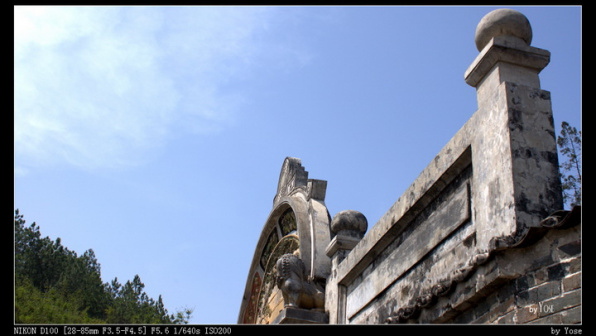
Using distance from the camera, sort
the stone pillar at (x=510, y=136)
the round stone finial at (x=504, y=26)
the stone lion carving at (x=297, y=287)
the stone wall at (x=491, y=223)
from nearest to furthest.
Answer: the stone wall at (x=491, y=223)
the stone pillar at (x=510, y=136)
the round stone finial at (x=504, y=26)
the stone lion carving at (x=297, y=287)

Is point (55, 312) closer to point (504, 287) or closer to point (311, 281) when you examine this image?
point (311, 281)

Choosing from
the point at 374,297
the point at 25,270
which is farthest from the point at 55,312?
the point at 374,297


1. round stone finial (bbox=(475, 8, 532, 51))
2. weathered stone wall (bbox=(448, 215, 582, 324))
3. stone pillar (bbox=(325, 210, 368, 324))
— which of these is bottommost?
weathered stone wall (bbox=(448, 215, 582, 324))

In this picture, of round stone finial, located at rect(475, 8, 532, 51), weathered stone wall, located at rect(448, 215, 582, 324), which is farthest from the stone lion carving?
round stone finial, located at rect(475, 8, 532, 51)

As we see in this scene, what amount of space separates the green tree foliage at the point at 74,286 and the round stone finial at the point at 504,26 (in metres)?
25.2

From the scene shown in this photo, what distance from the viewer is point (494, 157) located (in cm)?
509

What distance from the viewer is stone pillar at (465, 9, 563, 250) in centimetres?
476

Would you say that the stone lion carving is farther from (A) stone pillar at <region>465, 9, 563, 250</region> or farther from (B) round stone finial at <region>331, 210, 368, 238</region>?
(A) stone pillar at <region>465, 9, 563, 250</region>

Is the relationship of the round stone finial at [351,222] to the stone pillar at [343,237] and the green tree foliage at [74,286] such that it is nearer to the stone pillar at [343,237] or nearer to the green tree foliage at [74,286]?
the stone pillar at [343,237]

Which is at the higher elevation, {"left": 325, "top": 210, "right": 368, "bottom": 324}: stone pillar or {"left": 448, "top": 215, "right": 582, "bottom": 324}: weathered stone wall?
{"left": 325, "top": 210, "right": 368, "bottom": 324}: stone pillar

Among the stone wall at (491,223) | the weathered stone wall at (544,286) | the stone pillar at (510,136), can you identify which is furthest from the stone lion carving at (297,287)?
the weathered stone wall at (544,286)

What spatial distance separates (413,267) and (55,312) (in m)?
23.7

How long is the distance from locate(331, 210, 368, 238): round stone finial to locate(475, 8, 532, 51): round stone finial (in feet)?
12.0

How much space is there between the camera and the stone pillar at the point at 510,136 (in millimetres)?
4758
